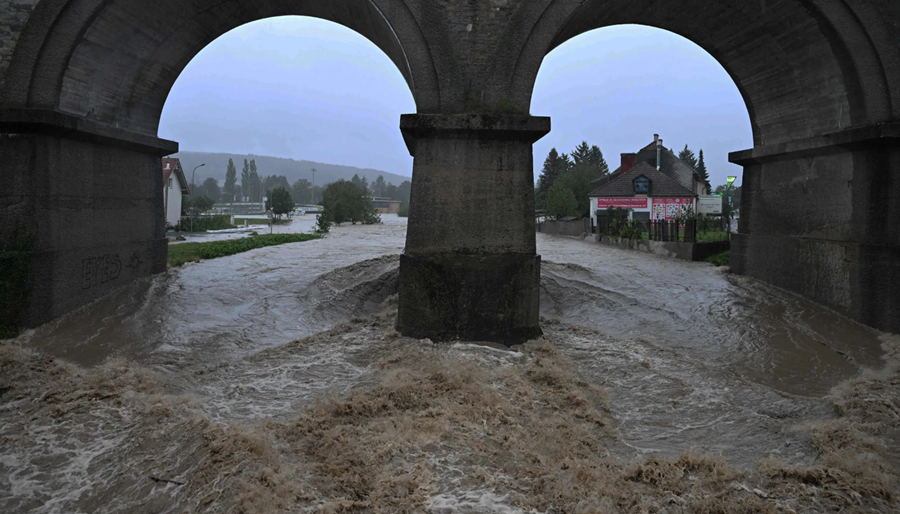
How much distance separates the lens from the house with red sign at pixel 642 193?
Answer: 124ft

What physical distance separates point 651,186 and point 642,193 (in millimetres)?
799

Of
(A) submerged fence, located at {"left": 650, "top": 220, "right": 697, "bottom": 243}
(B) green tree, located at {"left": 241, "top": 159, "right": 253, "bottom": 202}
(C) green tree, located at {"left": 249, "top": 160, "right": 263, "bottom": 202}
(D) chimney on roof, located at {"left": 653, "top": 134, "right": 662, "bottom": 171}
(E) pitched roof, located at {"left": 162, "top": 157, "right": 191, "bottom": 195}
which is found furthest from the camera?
(C) green tree, located at {"left": 249, "top": 160, "right": 263, "bottom": 202}

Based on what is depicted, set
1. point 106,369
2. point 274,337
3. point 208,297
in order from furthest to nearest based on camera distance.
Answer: point 208,297 → point 274,337 → point 106,369

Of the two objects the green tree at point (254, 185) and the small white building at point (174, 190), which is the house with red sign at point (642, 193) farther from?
the green tree at point (254, 185)

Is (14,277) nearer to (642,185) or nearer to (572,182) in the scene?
(642,185)

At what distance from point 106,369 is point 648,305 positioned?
853 cm

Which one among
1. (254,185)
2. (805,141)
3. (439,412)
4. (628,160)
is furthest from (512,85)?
(254,185)

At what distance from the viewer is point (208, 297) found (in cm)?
1005

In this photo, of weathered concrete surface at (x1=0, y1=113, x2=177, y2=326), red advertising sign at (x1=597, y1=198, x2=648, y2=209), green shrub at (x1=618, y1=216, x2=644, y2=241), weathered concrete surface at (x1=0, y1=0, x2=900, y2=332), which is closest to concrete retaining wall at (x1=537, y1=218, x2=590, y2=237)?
red advertising sign at (x1=597, y1=198, x2=648, y2=209)

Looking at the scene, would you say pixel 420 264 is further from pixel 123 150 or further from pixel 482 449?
pixel 123 150

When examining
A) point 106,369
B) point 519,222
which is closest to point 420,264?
point 519,222

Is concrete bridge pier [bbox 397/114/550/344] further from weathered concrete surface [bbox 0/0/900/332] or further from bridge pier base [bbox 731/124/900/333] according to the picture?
bridge pier base [bbox 731/124/900/333]

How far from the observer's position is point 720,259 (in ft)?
47.4

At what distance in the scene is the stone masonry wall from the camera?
761 centimetres
